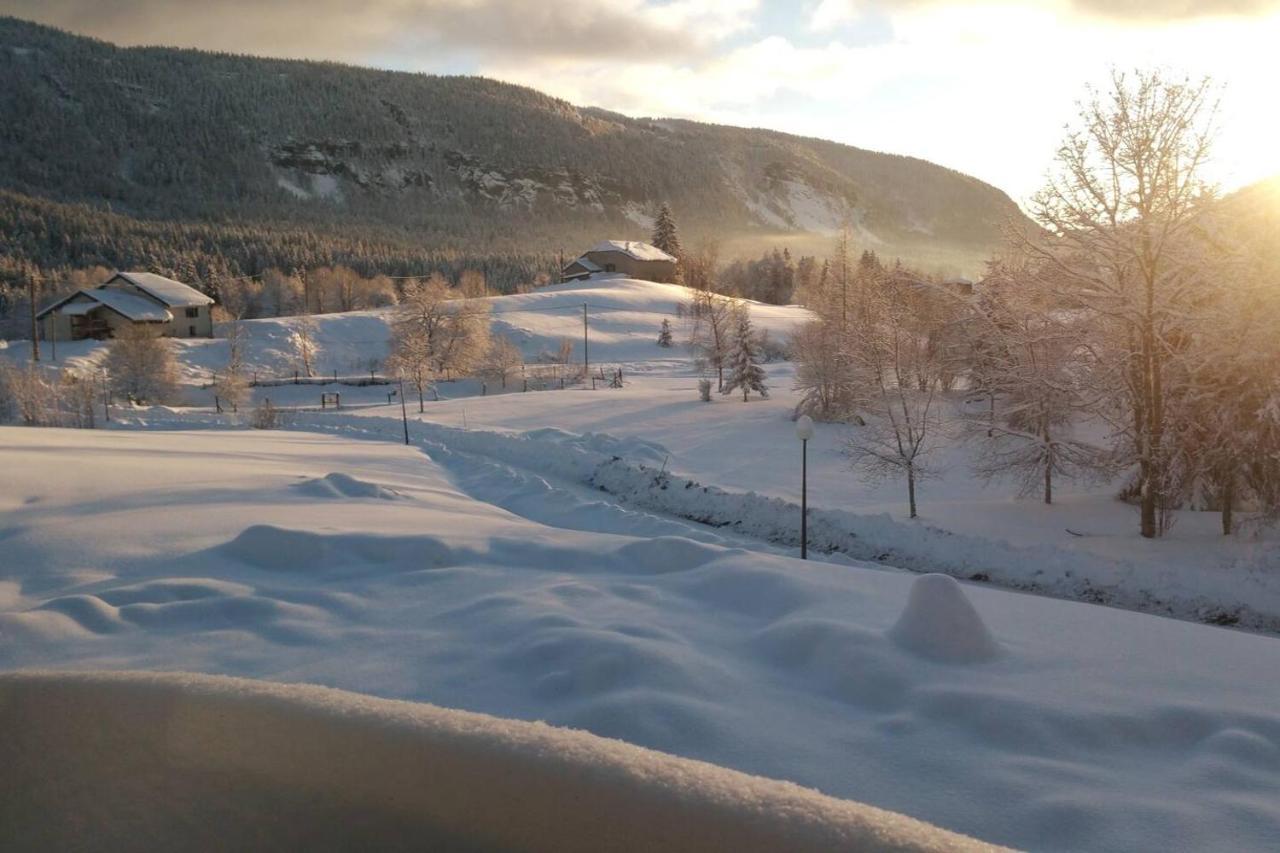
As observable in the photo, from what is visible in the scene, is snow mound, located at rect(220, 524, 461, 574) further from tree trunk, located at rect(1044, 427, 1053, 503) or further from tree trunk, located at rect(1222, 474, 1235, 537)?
tree trunk, located at rect(1044, 427, 1053, 503)

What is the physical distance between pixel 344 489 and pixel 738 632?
41.1 feet

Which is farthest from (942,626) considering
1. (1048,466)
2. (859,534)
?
(1048,466)

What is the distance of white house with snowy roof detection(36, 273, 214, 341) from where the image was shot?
7181cm

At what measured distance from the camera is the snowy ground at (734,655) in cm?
562

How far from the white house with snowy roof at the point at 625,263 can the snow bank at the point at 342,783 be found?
116965 millimetres

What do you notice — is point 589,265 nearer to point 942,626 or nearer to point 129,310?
point 129,310

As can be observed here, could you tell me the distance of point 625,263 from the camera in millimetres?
120062

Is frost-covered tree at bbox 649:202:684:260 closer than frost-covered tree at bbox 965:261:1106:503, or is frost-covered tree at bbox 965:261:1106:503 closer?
frost-covered tree at bbox 965:261:1106:503

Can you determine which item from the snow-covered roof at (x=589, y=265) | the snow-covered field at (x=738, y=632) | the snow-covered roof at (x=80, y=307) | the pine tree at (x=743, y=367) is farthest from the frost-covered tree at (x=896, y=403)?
the snow-covered roof at (x=589, y=265)

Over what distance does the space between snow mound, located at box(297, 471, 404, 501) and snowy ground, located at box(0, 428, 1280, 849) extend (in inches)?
204

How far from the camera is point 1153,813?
17.4ft

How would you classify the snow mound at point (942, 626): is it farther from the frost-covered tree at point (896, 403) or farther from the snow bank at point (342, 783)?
the frost-covered tree at point (896, 403)

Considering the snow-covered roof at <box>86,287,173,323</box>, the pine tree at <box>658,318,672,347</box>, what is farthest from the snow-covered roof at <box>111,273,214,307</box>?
the pine tree at <box>658,318,672,347</box>

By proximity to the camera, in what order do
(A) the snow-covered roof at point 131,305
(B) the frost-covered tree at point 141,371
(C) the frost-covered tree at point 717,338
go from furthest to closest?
(A) the snow-covered roof at point 131,305
(B) the frost-covered tree at point 141,371
(C) the frost-covered tree at point 717,338
